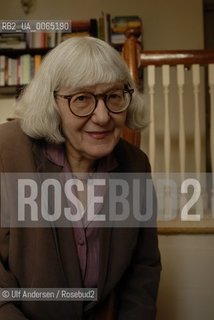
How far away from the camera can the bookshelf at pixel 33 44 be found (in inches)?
34.3

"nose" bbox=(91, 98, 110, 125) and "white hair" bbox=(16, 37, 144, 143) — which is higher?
"white hair" bbox=(16, 37, 144, 143)

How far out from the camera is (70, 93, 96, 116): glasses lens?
61cm

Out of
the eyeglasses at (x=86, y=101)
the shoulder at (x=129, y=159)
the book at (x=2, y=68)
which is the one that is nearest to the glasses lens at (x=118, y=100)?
the eyeglasses at (x=86, y=101)

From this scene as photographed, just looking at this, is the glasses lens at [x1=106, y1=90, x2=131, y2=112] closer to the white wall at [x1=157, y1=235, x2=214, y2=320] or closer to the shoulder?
the shoulder

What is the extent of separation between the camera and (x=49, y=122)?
625mm

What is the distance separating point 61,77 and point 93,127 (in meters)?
0.10

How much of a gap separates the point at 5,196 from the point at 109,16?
1.26 meters

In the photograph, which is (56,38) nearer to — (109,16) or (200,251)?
(200,251)

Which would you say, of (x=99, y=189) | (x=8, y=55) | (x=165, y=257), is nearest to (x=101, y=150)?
(x=99, y=189)

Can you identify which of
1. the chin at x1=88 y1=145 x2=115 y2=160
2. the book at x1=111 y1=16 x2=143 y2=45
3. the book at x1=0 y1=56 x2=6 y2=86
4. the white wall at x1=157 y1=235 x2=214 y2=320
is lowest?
the white wall at x1=157 y1=235 x2=214 y2=320

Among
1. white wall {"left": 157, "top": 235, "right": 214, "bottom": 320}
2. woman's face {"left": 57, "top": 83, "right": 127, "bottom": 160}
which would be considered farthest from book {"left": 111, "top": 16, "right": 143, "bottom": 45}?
woman's face {"left": 57, "top": 83, "right": 127, "bottom": 160}

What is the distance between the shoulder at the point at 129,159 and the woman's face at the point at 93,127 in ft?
0.30

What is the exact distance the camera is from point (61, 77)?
60cm

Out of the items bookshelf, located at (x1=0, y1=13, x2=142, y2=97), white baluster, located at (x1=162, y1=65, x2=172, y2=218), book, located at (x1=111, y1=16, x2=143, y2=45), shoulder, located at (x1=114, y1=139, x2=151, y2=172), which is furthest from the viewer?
book, located at (x1=111, y1=16, x2=143, y2=45)
